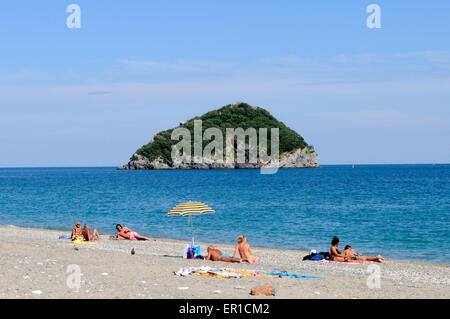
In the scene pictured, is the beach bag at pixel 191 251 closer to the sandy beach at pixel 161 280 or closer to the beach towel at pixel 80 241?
the sandy beach at pixel 161 280

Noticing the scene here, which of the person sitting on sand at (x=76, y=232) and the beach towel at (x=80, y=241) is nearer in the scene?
the beach towel at (x=80, y=241)

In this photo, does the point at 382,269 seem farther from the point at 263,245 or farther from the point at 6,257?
the point at 6,257

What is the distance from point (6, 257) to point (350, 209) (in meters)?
38.9

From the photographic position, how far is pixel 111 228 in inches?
1427

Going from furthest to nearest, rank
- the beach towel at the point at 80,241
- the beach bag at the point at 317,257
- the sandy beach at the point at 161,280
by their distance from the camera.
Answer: the beach towel at the point at 80,241
the beach bag at the point at 317,257
the sandy beach at the point at 161,280

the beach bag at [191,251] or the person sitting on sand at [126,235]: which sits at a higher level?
the beach bag at [191,251]

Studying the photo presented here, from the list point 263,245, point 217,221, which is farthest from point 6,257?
point 217,221

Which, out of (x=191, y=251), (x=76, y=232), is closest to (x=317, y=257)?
(x=191, y=251)
